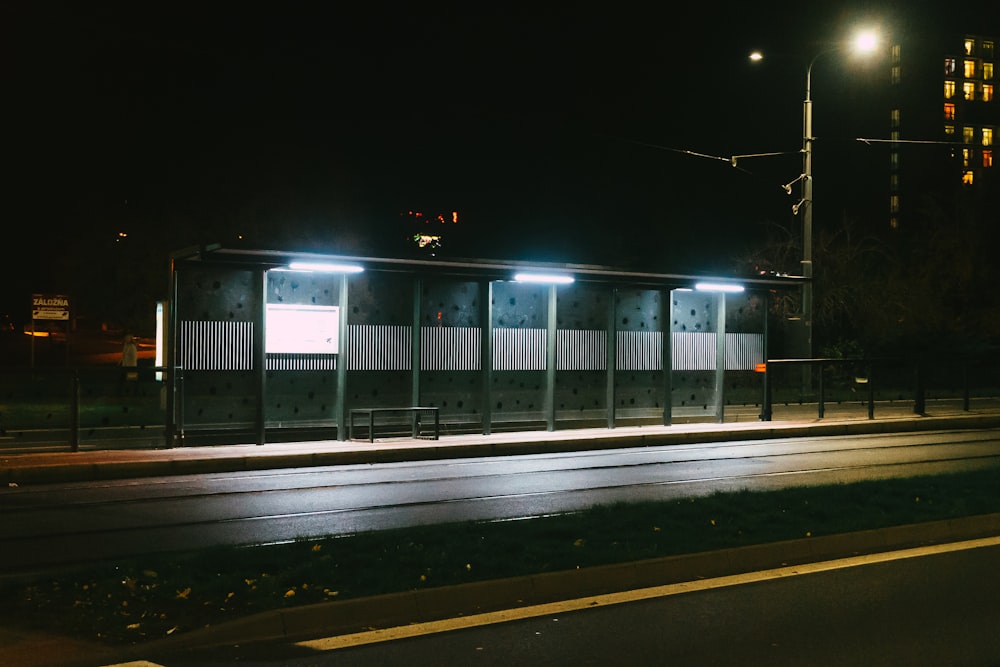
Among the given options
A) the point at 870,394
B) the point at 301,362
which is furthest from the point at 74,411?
the point at 870,394

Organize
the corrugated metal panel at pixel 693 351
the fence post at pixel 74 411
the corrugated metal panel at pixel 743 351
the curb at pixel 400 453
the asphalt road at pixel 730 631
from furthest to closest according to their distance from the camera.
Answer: the corrugated metal panel at pixel 743 351, the corrugated metal panel at pixel 693 351, the fence post at pixel 74 411, the curb at pixel 400 453, the asphalt road at pixel 730 631

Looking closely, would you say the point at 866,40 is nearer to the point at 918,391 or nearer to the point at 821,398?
the point at 821,398

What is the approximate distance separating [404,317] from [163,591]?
13.6 m

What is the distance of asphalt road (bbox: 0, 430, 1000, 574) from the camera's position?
34.8 ft

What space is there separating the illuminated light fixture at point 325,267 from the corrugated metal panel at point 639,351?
6.38 m

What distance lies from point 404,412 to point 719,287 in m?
7.84

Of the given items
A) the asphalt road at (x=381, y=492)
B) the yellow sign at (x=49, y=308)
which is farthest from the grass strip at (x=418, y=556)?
the yellow sign at (x=49, y=308)

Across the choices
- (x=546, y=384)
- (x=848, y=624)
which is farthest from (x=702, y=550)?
(x=546, y=384)

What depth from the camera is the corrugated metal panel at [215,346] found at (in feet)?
60.0

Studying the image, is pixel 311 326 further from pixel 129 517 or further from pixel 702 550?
pixel 702 550

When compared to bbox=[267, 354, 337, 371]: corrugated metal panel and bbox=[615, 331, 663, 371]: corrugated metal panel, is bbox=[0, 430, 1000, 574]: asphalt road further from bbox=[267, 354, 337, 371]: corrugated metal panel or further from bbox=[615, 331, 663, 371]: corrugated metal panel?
bbox=[615, 331, 663, 371]: corrugated metal panel

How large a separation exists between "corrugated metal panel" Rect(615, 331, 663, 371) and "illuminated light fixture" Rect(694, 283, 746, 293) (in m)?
1.35

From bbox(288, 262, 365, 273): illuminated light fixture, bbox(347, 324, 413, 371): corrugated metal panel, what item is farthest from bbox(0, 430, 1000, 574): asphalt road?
bbox(288, 262, 365, 273): illuminated light fixture

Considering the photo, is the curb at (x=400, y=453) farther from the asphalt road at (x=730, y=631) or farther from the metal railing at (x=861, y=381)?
the asphalt road at (x=730, y=631)
